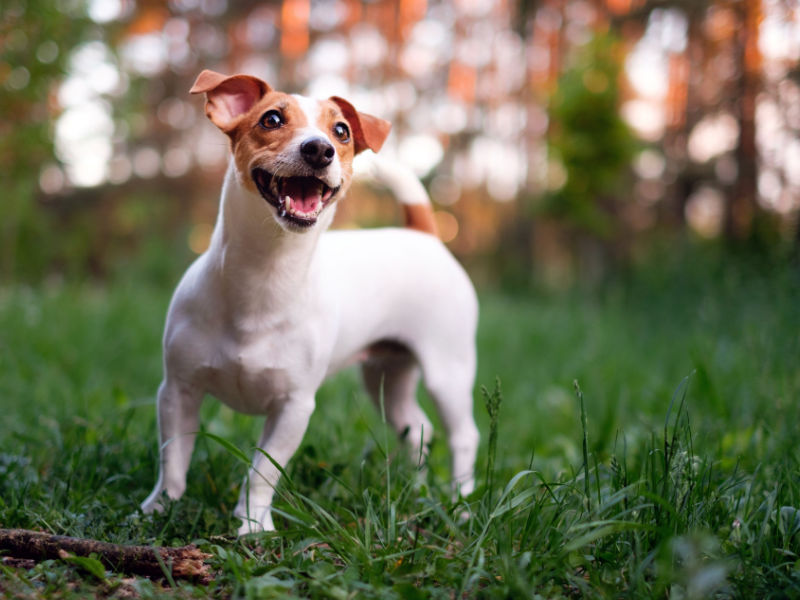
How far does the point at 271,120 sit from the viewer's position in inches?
81.8

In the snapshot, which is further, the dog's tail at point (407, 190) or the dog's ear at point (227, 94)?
A: the dog's tail at point (407, 190)

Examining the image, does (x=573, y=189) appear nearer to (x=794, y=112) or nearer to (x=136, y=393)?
(x=794, y=112)

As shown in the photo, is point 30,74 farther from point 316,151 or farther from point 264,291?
point 316,151

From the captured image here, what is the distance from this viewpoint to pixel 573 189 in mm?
11492

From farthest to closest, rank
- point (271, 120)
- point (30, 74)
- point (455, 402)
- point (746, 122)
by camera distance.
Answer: point (746, 122) < point (30, 74) < point (455, 402) < point (271, 120)

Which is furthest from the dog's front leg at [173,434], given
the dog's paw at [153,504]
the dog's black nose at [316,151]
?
the dog's black nose at [316,151]

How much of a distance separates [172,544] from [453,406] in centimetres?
134

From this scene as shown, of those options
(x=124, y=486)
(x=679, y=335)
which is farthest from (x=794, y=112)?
(x=124, y=486)

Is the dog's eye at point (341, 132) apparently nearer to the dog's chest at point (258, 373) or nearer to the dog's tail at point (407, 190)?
the dog's chest at point (258, 373)

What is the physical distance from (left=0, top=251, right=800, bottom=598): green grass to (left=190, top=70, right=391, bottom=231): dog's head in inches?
28.6

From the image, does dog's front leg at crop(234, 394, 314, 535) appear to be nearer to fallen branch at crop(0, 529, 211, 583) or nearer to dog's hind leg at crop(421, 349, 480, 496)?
fallen branch at crop(0, 529, 211, 583)

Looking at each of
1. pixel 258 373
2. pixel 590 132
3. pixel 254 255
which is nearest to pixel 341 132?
pixel 254 255

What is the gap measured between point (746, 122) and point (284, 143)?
28.8 feet

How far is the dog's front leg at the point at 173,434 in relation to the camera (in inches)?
86.1
